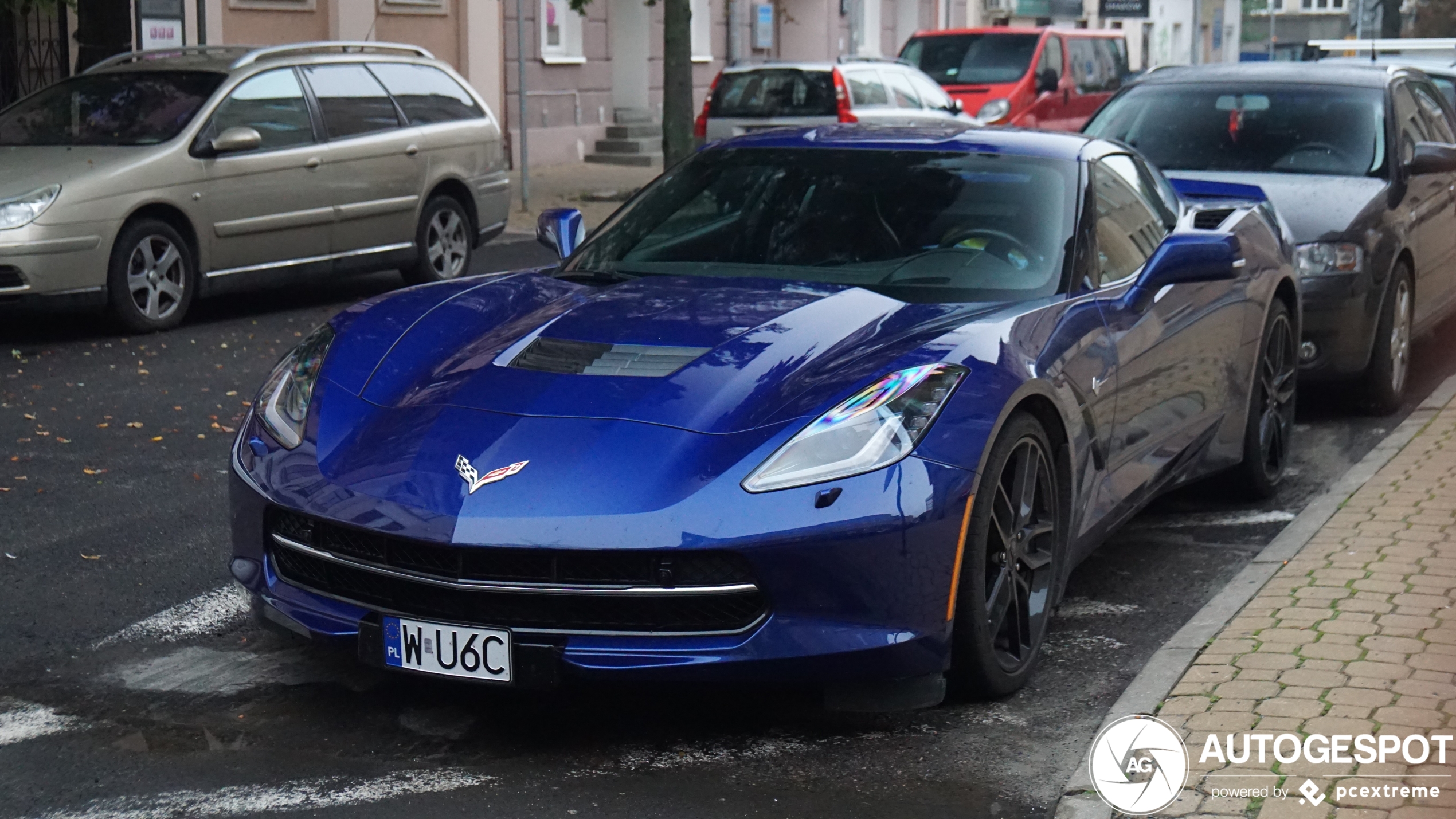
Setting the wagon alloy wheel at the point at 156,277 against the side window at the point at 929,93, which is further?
the side window at the point at 929,93

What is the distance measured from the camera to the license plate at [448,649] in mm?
3939

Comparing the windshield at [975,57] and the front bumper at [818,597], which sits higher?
the windshield at [975,57]

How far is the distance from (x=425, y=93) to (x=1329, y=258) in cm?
709

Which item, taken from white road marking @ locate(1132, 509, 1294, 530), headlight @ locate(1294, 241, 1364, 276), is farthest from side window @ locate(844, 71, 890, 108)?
white road marking @ locate(1132, 509, 1294, 530)

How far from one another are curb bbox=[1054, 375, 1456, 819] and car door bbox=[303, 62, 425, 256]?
7.09m

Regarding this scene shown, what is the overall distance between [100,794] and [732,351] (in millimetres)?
1750

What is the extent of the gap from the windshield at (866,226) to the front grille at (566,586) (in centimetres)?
137

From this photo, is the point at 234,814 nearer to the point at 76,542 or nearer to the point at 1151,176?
the point at 76,542

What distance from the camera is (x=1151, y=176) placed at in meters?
6.39

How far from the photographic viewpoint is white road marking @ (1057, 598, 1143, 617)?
5348mm

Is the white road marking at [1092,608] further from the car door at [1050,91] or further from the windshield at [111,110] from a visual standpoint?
the car door at [1050,91]

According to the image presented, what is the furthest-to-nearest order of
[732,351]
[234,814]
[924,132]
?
[924,132] → [732,351] → [234,814]

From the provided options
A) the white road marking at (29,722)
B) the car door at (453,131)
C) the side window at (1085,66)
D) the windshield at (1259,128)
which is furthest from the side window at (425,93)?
the side window at (1085,66)

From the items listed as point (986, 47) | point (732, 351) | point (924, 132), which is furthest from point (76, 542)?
point (986, 47)
